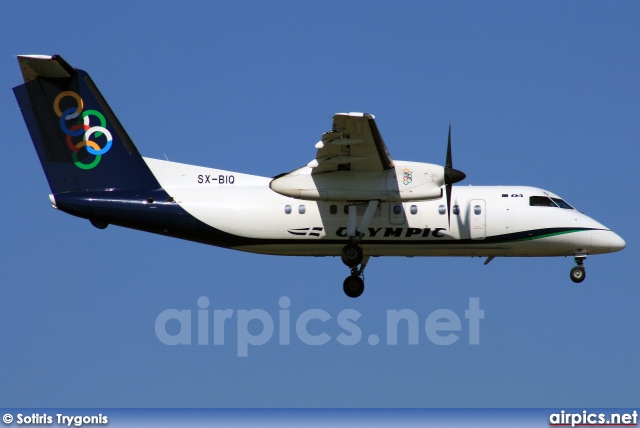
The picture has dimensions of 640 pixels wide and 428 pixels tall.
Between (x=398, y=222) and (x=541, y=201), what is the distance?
351 centimetres

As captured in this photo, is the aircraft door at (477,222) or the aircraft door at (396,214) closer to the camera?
the aircraft door at (396,214)

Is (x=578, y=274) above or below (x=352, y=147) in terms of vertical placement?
below

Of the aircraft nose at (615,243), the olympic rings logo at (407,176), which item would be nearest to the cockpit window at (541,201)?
the aircraft nose at (615,243)

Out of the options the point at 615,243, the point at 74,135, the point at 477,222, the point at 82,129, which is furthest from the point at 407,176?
the point at 74,135

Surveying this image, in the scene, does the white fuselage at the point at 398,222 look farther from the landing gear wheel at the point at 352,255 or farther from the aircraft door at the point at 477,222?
the landing gear wheel at the point at 352,255

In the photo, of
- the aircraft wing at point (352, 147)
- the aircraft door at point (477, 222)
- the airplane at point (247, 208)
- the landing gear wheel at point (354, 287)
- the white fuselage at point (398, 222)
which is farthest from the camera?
the landing gear wheel at point (354, 287)

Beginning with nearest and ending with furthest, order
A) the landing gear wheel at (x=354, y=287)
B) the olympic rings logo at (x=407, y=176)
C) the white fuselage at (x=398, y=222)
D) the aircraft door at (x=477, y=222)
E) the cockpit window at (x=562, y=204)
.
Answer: the olympic rings logo at (x=407, y=176)
the white fuselage at (x=398, y=222)
the aircraft door at (x=477, y=222)
the landing gear wheel at (x=354, y=287)
the cockpit window at (x=562, y=204)

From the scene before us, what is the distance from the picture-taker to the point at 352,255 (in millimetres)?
25812

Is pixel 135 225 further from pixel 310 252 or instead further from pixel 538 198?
pixel 538 198

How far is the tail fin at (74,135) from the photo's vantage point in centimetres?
2620

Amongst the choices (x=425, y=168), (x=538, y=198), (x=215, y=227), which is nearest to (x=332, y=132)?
(x=425, y=168)

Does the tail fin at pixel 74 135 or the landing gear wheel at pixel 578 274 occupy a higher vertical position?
the tail fin at pixel 74 135

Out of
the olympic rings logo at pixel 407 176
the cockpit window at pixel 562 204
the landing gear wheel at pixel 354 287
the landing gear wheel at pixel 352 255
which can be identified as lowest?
the landing gear wheel at pixel 354 287

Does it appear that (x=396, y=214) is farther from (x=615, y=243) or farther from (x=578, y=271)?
(x=615, y=243)
